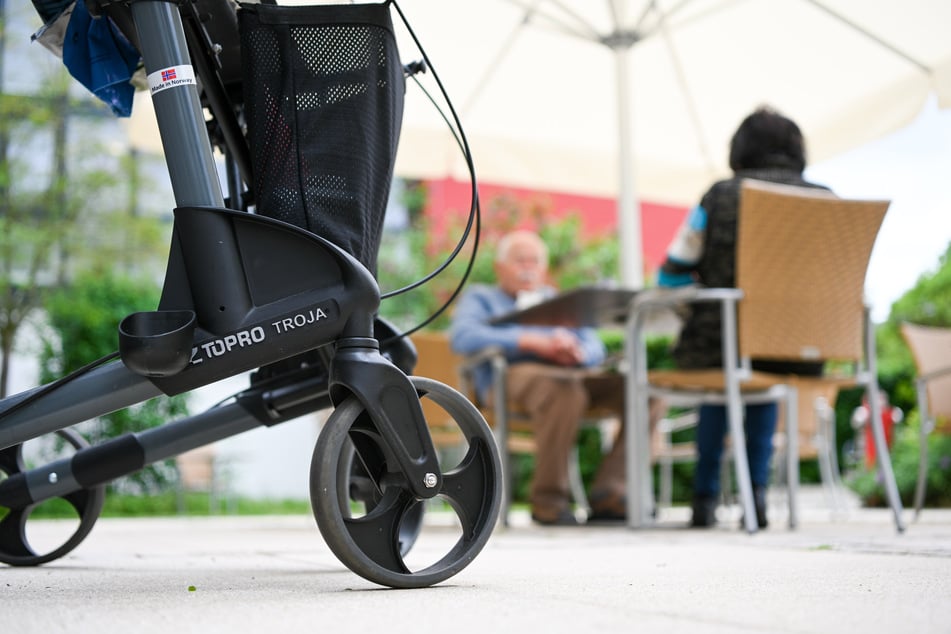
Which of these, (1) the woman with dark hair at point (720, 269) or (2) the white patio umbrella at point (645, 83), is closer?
(1) the woman with dark hair at point (720, 269)

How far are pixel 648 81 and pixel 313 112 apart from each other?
16.7 ft

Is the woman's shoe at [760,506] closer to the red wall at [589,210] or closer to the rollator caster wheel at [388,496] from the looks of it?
the rollator caster wheel at [388,496]

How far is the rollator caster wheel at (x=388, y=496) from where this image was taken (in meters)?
1.61

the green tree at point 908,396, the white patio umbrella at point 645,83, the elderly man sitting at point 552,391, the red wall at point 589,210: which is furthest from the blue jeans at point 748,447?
the red wall at point 589,210

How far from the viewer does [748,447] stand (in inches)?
167

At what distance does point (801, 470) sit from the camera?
9734mm

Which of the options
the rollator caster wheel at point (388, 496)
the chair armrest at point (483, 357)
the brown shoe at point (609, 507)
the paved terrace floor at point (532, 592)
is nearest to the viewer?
the paved terrace floor at point (532, 592)

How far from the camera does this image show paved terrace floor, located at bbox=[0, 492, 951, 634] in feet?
4.07

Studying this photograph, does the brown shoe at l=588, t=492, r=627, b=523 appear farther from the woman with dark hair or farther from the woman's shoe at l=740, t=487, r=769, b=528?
the woman's shoe at l=740, t=487, r=769, b=528

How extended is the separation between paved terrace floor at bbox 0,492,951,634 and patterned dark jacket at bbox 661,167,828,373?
3.58 ft

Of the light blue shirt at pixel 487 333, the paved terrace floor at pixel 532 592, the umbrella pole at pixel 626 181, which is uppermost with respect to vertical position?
the umbrella pole at pixel 626 181

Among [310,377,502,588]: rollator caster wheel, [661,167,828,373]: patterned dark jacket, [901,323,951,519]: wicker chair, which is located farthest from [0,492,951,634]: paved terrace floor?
[901,323,951,519]: wicker chair

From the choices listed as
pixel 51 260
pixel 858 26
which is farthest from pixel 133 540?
pixel 51 260

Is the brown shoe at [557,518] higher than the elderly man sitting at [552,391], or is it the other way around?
the elderly man sitting at [552,391]
